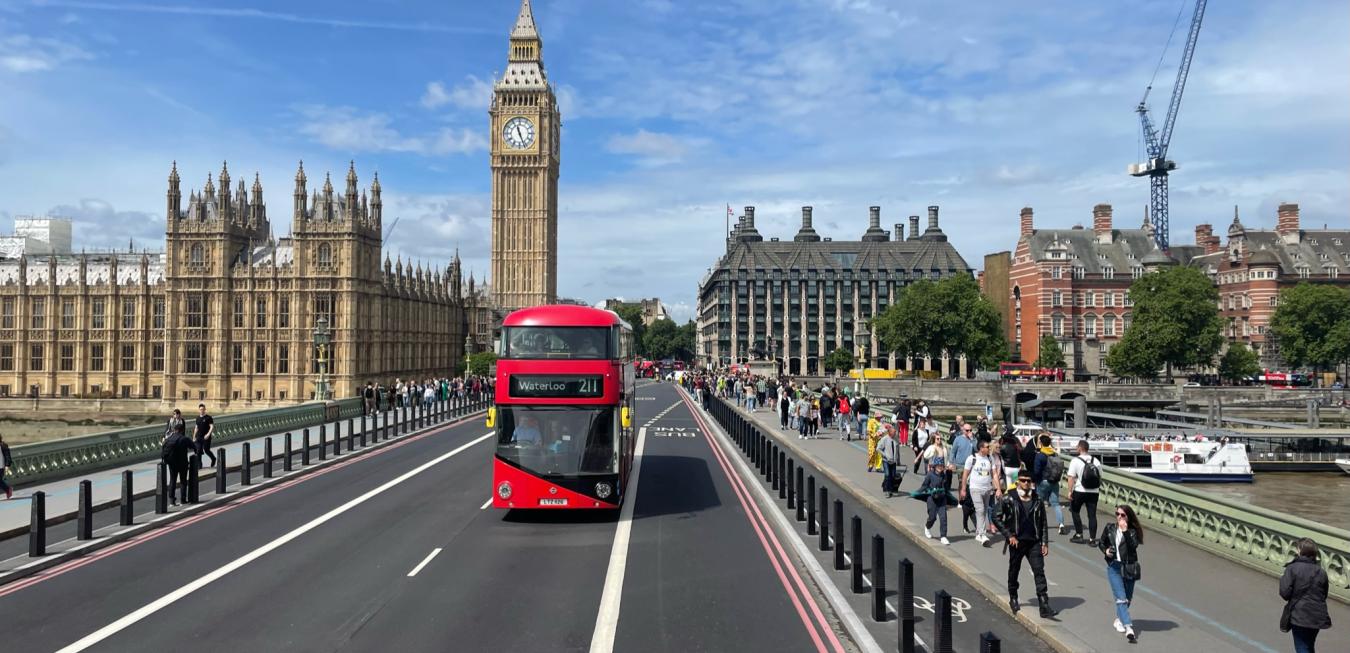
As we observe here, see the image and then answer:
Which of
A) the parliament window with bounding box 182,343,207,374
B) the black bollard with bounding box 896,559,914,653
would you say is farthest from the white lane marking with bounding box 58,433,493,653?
the parliament window with bounding box 182,343,207,374

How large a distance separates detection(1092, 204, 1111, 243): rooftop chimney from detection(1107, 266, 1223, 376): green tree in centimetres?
2284

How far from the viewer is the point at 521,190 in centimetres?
12088

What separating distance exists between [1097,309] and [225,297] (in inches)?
3454

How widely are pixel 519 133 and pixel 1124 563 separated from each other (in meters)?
118

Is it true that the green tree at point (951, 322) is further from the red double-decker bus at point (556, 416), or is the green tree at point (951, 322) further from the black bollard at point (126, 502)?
the black bollard at point (126, 502)

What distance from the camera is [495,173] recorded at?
121 metres

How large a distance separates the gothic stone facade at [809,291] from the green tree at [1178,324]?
5768 centimetres

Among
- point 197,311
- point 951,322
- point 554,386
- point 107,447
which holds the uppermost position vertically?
point 197,311

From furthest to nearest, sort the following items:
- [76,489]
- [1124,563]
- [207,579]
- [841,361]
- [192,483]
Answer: [841,361] < [76,489] < [192,483] < [207,579] < [1124,563]

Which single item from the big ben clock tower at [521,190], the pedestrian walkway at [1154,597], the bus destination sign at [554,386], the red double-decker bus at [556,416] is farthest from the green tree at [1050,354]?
the bus destination sign at [554,386]

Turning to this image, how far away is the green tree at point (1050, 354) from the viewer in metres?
89.1

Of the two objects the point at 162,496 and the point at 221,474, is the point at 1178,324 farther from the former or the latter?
the point at 162,496

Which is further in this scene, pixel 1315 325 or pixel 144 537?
pixel 1315 325

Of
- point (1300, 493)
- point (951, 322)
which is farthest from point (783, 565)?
point (951, 322)
